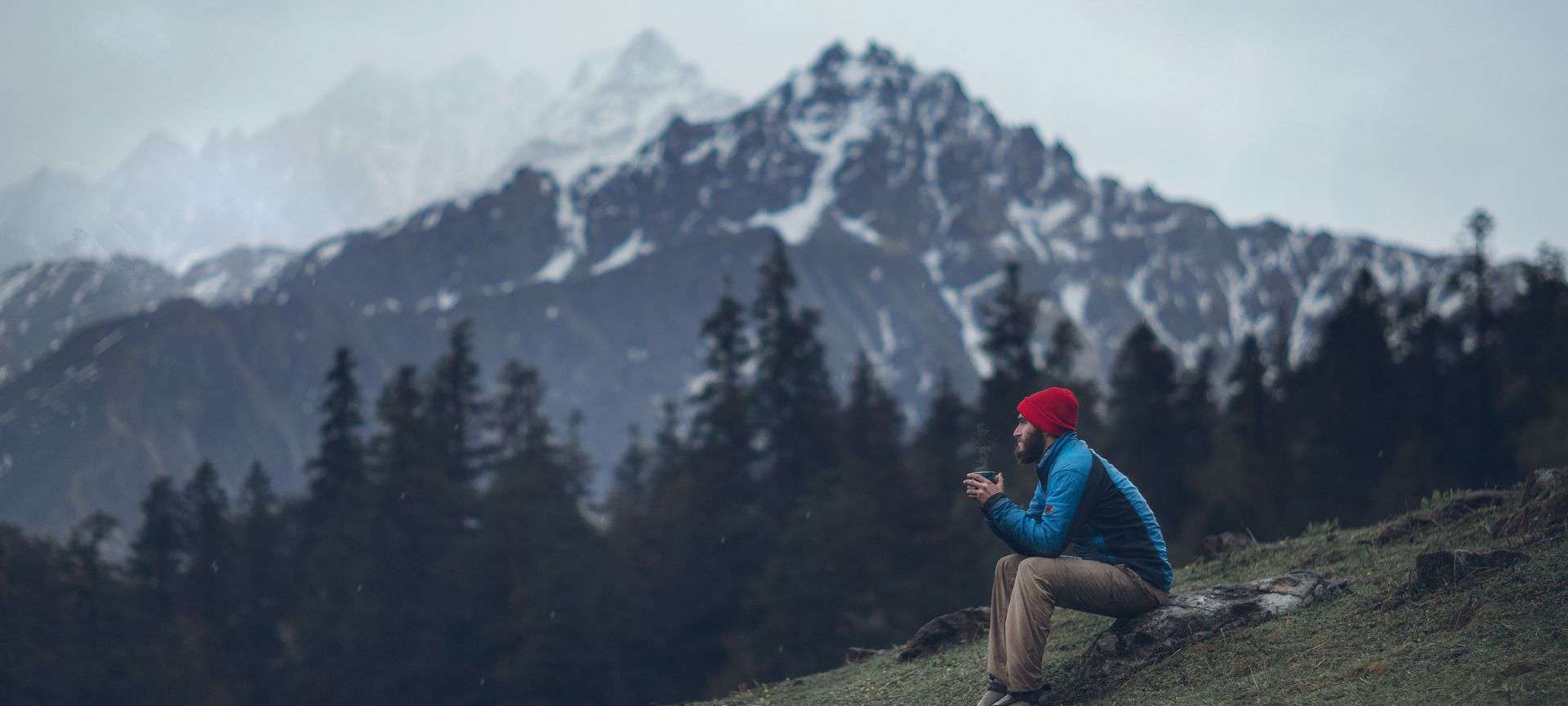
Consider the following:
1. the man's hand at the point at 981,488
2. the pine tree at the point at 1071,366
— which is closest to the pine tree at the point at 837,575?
the pine tree at the point at 1071,366

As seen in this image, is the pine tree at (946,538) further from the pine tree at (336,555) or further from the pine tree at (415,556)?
the pine tree at (336,555)

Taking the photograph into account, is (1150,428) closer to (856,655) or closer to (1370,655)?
(856,655)

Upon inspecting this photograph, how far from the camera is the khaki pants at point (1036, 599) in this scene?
7664mm

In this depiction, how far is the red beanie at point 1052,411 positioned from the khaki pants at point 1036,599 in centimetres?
82

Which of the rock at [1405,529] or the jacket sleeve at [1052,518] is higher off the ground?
the jacket sleeve at [1052,518]

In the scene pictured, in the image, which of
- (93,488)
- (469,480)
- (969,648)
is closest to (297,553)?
(469,480)

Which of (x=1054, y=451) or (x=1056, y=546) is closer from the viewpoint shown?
(x=1056, y=546)

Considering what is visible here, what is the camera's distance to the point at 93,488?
188m

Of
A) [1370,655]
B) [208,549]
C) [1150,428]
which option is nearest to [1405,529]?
[1370,655]

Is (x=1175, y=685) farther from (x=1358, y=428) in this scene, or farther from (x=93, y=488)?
(x=93, y=488)

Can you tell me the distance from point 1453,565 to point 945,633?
433cm

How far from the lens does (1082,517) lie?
25.4 feet

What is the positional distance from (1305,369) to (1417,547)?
47.5 meters

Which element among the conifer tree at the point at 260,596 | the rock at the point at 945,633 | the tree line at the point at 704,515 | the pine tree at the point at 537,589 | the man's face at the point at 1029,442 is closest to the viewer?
the man's face at the point at 1029,442
